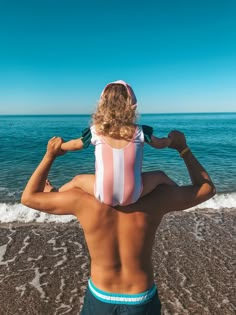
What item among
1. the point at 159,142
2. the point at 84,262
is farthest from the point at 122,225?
the point at 84,262

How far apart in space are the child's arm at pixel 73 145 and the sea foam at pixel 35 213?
24.0 ft

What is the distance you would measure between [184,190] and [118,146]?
523mm

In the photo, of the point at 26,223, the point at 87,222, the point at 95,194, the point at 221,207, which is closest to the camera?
the point at 95,194

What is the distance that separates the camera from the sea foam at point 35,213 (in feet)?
30.1

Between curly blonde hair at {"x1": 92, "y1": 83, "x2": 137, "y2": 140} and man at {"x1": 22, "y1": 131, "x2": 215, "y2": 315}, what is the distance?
0.29 metres

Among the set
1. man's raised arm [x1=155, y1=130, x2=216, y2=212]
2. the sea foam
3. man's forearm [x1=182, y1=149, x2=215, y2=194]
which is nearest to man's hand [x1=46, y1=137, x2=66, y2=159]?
man's raised arm [x1=155, y1=130, x2=216, y2=212]

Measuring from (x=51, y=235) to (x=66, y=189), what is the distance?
20.9ft

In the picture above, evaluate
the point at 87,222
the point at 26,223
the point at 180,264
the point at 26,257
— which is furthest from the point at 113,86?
the point at 26,223

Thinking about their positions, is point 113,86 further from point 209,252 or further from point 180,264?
point 209,252

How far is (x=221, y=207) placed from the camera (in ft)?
34.4

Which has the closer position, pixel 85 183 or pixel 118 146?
pixel 118 146

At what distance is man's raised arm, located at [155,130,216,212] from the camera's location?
193cm

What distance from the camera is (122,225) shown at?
6.31 feet

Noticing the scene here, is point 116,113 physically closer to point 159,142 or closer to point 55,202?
point 159,142
